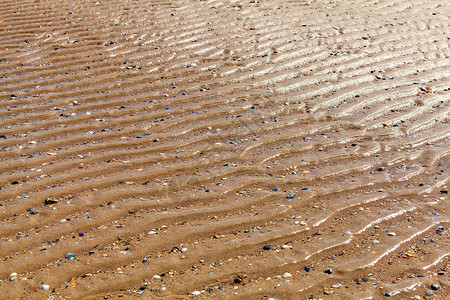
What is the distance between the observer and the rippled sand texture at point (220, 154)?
2.93 metres

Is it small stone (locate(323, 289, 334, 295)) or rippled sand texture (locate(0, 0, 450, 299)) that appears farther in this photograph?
rippled sand texture (locate(0, 0, 450, 299))

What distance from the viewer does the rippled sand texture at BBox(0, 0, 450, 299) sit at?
293 cm

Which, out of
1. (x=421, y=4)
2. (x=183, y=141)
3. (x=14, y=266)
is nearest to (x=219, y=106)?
(x=183, y=141)

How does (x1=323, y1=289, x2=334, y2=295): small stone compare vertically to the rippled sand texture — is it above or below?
below

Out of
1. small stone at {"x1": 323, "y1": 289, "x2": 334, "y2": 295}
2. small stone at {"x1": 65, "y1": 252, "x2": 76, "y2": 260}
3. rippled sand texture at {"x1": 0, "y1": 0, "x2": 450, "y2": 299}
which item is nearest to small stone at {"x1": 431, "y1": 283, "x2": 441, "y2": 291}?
rippled sand texture at {"x1": 0, "y1": 0, "x2": 450, "y2": 299}

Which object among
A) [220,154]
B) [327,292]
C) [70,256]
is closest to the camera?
[327,292]

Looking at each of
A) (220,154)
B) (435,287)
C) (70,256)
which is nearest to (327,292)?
(435,287)

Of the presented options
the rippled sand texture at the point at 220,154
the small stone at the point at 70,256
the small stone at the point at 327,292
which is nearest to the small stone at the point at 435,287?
the rippled sand texture at the point at 220,154

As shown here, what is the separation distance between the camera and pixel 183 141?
4.45 m

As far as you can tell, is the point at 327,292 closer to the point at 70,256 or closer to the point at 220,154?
the point at 70,256

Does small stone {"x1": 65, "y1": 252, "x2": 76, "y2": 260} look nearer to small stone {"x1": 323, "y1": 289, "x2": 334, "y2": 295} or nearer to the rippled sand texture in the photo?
the rippled sand texture

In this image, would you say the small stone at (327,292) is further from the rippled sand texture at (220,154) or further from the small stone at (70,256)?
the small stone at (70,256)

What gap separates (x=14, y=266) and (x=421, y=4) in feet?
27.9

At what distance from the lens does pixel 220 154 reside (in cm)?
429
